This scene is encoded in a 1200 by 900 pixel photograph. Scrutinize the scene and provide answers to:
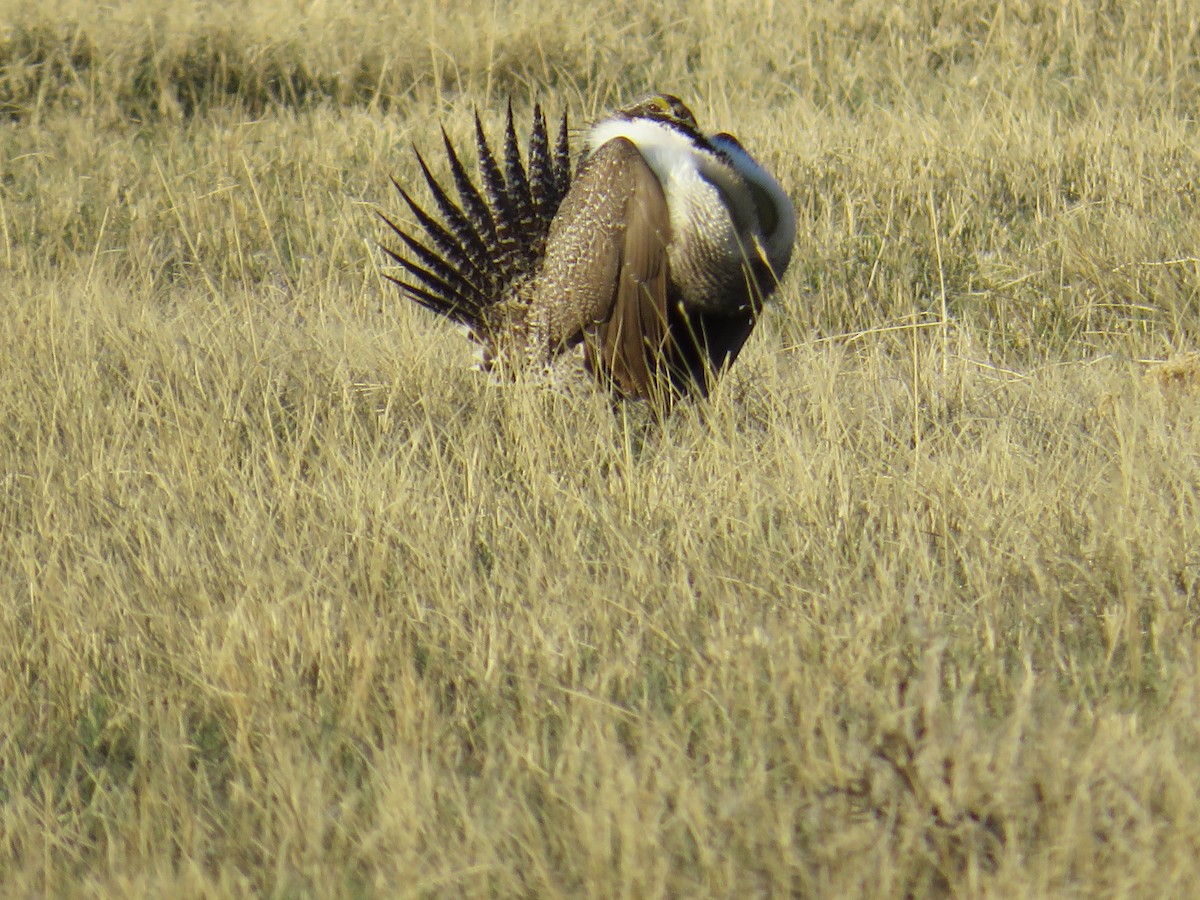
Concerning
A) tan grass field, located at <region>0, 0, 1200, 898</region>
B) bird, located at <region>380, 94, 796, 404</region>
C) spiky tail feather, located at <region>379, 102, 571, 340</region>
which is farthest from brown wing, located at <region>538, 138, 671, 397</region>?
spiky tail feather, located at <region>379, 102, 571, 340</region>

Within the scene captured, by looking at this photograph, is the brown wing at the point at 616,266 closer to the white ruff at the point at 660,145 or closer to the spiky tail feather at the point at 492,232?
the white ruff at the point at 660,145

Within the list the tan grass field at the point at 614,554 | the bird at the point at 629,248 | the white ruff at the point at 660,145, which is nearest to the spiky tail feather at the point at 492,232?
the bird at the point at 629,248

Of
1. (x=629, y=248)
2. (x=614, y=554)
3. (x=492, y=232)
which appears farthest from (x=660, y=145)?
(x=614, y=554)

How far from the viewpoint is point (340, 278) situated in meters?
5.19

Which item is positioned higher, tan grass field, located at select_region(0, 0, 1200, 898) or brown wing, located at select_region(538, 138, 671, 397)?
brown wing, located at select_region(538, 138, 671, 397)

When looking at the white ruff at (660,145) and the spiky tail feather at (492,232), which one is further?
the spiky tail feather at (492,232)

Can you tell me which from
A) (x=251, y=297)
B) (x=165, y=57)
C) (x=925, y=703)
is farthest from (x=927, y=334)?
(x=165, y=57)

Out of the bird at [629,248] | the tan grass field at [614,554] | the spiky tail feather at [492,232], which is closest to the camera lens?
the tan grass field at [614,554]

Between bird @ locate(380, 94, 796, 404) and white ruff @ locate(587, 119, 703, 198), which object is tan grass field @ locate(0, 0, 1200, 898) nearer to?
bird @ locate(380, 94, 796, 404)

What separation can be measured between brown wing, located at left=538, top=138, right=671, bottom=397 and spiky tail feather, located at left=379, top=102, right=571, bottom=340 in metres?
0.29

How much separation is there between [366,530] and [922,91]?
445 cm

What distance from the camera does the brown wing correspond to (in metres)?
3.57

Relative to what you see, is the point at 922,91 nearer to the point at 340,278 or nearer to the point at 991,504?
the point at 340,278

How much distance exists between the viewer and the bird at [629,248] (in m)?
3.57
